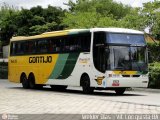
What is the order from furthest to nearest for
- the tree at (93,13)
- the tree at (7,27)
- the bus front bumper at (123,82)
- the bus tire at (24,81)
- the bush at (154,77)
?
the tree at (7,27) → the tree at (93,13) → the bus tire at (24,81) → the bush at (154,77) → the bus front bumper at (123,82)

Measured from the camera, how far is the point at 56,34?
2956 cm

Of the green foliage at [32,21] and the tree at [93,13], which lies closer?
the tree at [93,13]

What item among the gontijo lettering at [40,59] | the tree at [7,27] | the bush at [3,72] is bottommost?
the bush at [3,72]

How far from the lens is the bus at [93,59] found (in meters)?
25.2

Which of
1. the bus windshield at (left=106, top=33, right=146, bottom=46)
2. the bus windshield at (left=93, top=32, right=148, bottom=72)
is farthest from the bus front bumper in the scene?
the bus windshield at (left=106, top=33, right=146, bottom=46)

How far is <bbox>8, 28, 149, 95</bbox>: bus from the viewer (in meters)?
25.2

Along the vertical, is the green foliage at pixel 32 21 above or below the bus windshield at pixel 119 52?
above

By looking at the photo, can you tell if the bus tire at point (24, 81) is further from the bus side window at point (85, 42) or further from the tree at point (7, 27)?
the tree at point (7, 27)

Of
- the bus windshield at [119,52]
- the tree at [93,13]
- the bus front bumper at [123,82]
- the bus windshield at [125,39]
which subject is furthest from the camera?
the tree at [93,13]

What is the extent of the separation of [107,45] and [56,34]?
525 centimetres

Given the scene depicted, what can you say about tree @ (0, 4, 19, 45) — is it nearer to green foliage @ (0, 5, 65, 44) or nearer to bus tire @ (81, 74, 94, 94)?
green foliage @ (0, 5, 65, 44)

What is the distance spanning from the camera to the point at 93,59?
25.9m

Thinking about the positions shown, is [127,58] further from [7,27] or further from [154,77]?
[7,27]

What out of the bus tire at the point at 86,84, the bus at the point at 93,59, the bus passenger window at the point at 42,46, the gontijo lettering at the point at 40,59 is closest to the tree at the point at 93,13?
the gontijo lettering at the point at 40,59
